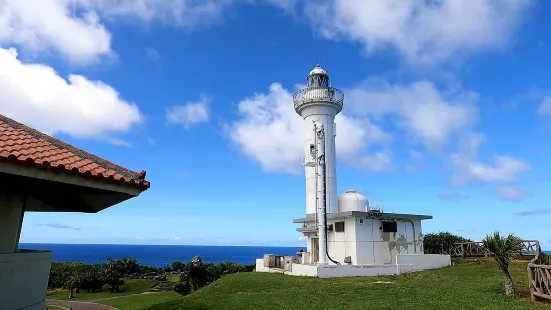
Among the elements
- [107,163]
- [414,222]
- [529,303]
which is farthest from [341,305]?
[414,222]

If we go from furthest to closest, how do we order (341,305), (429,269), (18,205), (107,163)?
(429,269) → (341,305) → (107,163) → (18,205)

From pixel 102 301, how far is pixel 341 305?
1231 inches

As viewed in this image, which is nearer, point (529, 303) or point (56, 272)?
point (529, 303)

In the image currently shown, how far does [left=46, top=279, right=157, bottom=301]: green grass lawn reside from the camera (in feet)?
135

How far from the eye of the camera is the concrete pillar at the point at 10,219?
4992 millimetres

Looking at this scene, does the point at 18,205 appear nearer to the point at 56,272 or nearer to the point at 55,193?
the point at 55,193

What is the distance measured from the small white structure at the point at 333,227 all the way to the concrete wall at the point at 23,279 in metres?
21.4

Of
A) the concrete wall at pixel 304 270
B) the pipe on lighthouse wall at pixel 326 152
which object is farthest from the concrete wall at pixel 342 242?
the pipe on lighthouse wall at pixel 326 152

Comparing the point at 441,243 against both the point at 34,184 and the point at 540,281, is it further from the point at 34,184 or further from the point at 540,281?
the point at 34,184

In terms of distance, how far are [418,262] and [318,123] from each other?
14.5m

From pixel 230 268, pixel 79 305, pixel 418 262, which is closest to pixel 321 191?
pixel 418 262

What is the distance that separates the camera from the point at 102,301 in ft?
121

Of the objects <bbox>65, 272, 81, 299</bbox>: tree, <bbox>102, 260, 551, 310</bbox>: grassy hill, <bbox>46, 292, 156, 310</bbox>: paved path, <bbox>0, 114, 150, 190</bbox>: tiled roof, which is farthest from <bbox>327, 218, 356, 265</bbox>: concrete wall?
<bbox>65, 272, 81, 299</bbox>: tree

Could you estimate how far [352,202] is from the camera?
3341 cm
